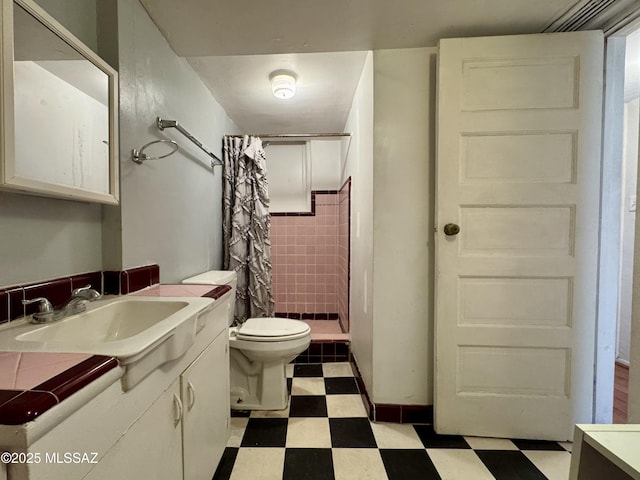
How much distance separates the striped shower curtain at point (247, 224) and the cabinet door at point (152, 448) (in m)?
1.38

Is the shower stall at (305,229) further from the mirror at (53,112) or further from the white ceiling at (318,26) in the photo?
the mirror at (53,112)

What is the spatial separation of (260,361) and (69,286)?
0.99m

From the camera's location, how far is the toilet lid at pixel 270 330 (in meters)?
1.54

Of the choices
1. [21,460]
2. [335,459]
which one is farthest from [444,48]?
[335,459]

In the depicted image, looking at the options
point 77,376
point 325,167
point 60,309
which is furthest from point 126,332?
point 325,167

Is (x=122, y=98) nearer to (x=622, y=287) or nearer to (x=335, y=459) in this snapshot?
(x=335, y=459)

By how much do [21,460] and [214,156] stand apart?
1.83 metres

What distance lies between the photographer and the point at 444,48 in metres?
1.32

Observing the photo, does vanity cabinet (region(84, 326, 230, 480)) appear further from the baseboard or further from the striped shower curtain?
the striped shower curtain

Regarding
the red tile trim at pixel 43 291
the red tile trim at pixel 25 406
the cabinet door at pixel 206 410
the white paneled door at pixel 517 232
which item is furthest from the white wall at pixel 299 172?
the red tile trim at pixel 25 406

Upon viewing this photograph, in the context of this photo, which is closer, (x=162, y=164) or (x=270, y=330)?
(x=162, y=164)

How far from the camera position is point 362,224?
1812mm

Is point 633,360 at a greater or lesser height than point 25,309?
lesser

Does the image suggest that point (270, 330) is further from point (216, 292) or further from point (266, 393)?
point (216, 292)
